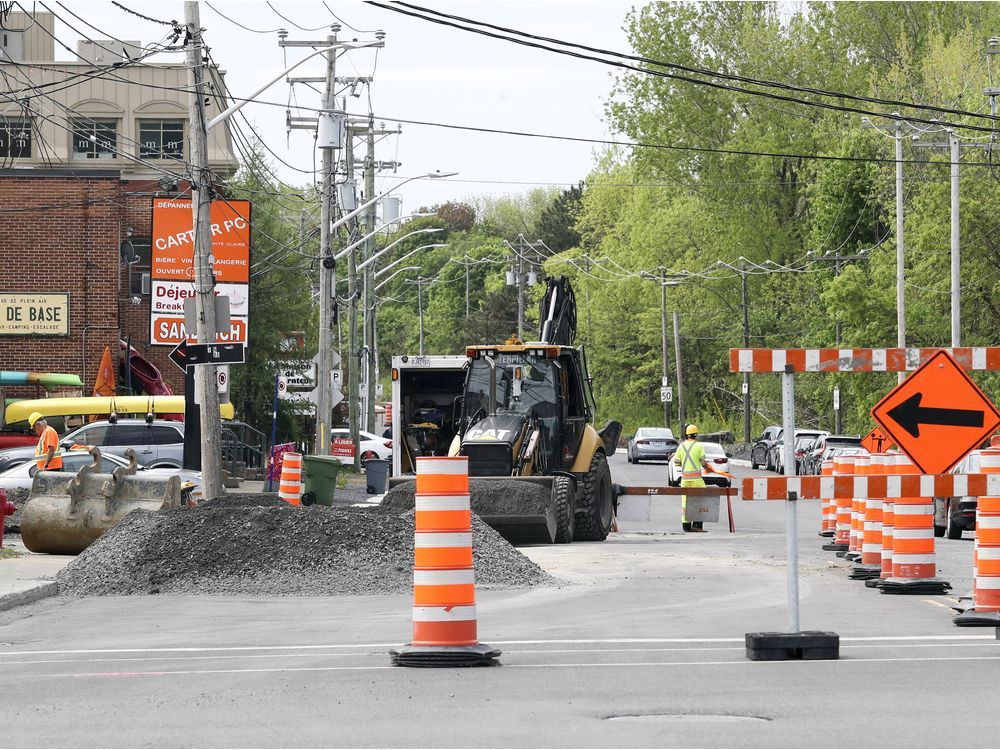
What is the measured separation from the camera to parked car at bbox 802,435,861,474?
45812 mm

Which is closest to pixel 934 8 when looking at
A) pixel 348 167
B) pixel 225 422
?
pixel 348 167

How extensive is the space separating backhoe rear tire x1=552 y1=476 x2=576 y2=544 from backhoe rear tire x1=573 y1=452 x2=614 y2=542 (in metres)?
0.74

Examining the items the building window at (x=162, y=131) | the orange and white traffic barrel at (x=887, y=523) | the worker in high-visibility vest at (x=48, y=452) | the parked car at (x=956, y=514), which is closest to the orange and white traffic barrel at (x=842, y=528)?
the parked car at (x=956, y=514)

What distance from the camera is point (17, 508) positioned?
25078 mm

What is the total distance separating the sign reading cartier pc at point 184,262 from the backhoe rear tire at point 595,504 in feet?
33.3

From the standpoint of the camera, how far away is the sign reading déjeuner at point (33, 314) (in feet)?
140

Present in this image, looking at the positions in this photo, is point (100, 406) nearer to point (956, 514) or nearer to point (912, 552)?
point (956, 514)

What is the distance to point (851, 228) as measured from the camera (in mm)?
63875

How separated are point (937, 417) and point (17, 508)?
17.1 metres

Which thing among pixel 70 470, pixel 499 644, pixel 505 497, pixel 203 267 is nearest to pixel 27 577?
pixel 505 497

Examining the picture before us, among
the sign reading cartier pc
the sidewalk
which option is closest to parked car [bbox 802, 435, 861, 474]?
the sign reading cartier pc

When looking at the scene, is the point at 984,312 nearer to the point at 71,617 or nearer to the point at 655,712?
the point at 71,617

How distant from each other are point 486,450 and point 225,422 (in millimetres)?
18799

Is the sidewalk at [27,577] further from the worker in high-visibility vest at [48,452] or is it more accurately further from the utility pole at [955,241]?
the utility pole at [955,241]
